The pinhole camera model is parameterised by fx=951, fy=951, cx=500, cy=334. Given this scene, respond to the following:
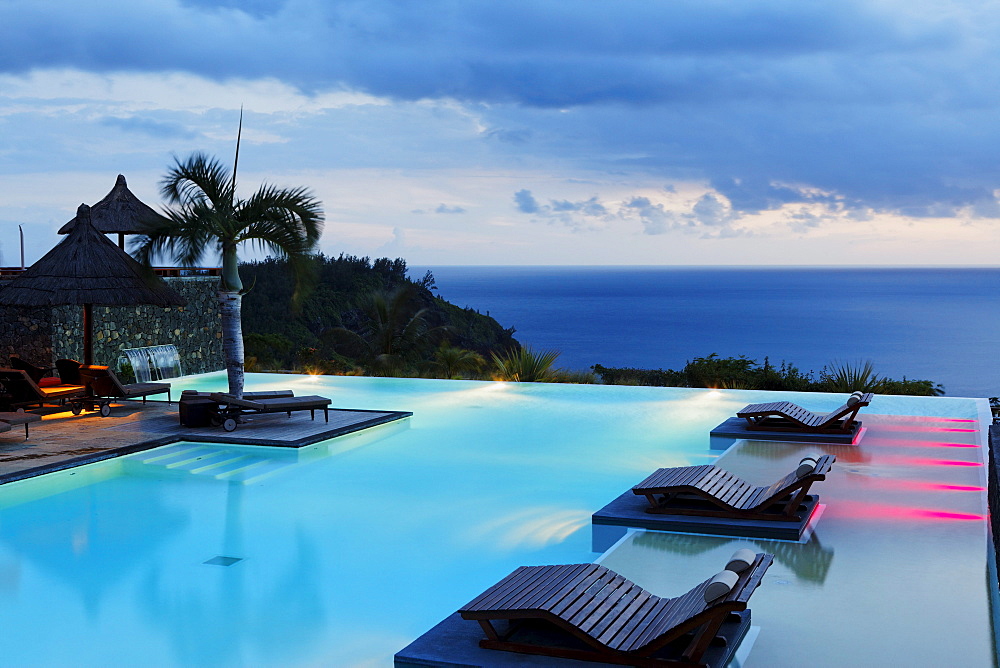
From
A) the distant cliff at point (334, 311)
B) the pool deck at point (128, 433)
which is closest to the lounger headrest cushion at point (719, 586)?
the pool deck at point (128, 433)

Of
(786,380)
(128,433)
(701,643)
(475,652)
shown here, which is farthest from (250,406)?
(786,380)

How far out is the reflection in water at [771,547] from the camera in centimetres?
505

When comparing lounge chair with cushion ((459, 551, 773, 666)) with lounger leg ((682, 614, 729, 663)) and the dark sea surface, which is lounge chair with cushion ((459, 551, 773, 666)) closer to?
lounger leg ((682, 614, 729, 663))

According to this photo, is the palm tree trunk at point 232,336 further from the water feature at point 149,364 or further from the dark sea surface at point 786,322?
the dark sea surface at point 786,322

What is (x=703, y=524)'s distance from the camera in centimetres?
573

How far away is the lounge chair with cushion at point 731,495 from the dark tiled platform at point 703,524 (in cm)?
6

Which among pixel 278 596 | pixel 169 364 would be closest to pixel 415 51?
pixel 169 364

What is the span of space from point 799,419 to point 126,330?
420 inches

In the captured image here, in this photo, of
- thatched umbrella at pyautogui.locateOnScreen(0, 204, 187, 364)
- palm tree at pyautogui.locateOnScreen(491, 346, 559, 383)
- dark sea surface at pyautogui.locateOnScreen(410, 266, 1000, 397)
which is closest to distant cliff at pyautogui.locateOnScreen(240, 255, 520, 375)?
dark sea surface at pyautogui.locateOnScreen(410, 266, 1000, 397)

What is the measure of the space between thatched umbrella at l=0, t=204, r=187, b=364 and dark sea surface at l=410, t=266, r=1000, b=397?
21.5 meters

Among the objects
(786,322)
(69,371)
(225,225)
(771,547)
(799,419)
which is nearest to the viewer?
(771,547)

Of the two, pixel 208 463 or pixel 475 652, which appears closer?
pixel 475 652

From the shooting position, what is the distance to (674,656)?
3615mm

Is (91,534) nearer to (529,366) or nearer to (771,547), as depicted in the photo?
(771,547)
